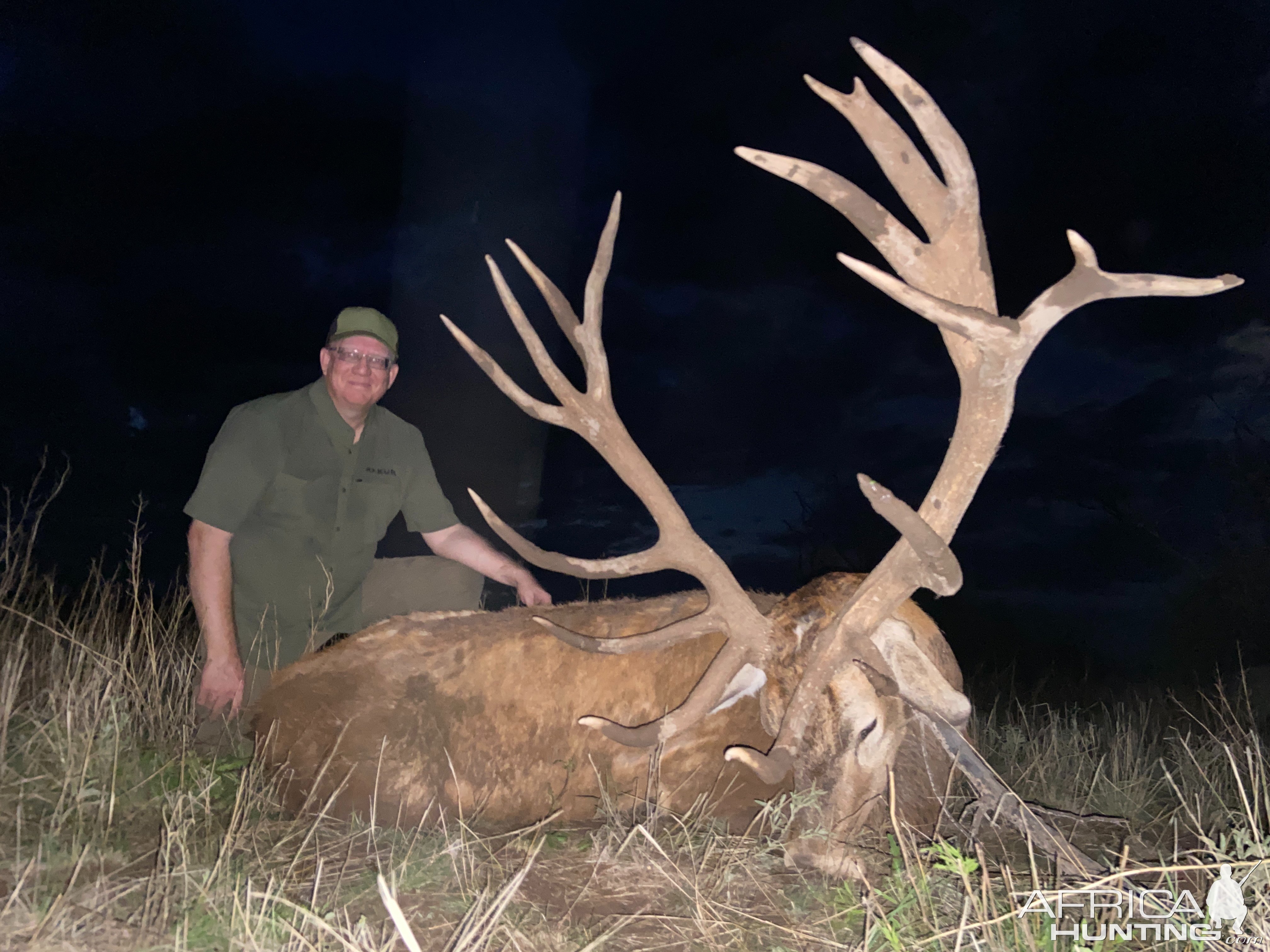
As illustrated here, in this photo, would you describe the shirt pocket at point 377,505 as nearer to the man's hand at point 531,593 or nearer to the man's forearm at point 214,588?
the man's forearm at point 214,588

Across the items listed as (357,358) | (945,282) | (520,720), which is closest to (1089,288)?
(945,282)

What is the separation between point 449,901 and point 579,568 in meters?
1.11

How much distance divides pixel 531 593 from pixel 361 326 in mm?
1722

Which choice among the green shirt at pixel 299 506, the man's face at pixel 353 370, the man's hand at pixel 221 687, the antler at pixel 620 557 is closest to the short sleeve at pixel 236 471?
the green shirt at pixel 299 506

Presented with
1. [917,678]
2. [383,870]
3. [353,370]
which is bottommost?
[383,870]

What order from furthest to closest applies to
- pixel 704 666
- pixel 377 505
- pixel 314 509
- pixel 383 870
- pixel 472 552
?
pixel 472 552 < pixel 377 505 < pixel 314 509 < pixel 704 666 < pixel 383 870

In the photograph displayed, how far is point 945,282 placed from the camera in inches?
93.1

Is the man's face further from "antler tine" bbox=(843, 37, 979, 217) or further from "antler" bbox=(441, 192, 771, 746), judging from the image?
"antler tine" bbox=(843, 37, 979, 217)

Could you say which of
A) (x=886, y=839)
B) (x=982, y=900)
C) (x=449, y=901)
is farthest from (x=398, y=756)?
(x=982, y=900)

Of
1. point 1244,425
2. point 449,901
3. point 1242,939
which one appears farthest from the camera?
point 1244,425

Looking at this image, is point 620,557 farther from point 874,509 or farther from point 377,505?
point 377,505

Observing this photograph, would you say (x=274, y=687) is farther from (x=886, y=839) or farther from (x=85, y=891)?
(x=886, y=839)

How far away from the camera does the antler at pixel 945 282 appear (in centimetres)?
213

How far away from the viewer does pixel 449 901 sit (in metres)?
2.17
